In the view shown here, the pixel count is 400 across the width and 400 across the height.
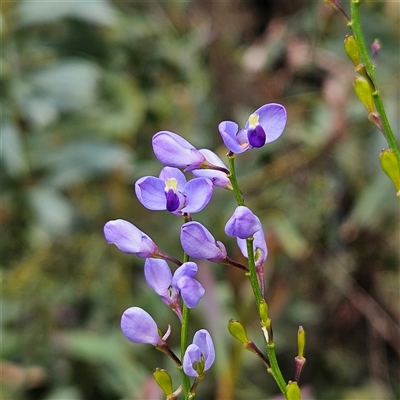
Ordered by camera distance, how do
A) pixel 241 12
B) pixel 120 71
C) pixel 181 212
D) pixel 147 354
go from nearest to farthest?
pixel 181 212
pixel 147 354
pixel 120 71
pixel 241 12

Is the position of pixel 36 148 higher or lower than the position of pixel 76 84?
lower

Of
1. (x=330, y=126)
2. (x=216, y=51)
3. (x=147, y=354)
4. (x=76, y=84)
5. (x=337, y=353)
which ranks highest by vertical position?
(x=216, y=51)

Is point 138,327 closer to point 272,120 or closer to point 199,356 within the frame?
point 199,356

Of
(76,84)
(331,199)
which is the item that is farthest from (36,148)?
(331,199)

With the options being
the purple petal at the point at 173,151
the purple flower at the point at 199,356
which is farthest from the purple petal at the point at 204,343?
the purple petal at the point at 173,151

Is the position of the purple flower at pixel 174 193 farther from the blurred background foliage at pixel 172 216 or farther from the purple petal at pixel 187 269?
the blurred background foliage at pixel 172 216

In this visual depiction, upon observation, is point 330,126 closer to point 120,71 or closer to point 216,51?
point 216,51

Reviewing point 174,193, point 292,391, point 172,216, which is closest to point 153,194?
point 174,193

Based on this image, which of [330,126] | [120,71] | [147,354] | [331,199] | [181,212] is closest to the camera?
[181,212]
